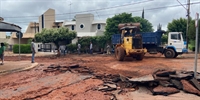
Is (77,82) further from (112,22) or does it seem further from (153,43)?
(112,22)

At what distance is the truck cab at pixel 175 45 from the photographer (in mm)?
18812

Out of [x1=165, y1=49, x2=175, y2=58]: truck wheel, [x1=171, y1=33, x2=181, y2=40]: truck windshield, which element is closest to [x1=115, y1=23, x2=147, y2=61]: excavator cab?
[x1=165, y1=49, x2=175, y2=58]: truck wheel

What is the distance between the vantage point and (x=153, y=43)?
19641mm

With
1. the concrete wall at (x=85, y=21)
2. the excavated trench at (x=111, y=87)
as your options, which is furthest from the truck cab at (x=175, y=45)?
the concrete wall at (x=85, y=21)

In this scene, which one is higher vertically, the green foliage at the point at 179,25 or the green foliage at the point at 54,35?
the green foliage at the point at 179,25

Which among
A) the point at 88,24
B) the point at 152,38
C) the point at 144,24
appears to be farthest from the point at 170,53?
the point at 144,24

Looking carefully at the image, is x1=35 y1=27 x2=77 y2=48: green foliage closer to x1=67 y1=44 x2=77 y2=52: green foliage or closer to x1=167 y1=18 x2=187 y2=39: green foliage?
x1=67 y1=44 x2=77 y2=52: green foliage

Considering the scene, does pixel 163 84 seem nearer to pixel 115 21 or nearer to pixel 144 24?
pixel 115 21

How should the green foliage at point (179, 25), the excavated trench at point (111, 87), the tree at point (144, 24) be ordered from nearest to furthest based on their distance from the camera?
the excavated trench at point (111, 87)
the green foliage at point (179, 25)
the tree at point (144, 24)

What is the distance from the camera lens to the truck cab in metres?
18.8

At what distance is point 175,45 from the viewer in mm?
19031

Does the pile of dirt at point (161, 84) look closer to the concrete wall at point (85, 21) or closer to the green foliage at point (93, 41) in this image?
the green foliage at point (93, 41)

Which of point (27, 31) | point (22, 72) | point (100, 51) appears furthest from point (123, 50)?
point (27, 31)

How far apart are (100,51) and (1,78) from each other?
889 inches
